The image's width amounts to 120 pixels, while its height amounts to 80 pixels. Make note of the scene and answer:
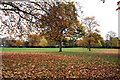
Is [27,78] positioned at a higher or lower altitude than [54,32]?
lower

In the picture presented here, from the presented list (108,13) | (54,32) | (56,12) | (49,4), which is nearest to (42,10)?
(49,4)

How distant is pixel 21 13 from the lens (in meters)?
8.58

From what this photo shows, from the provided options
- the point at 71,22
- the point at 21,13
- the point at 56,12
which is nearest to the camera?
the point at 56,12

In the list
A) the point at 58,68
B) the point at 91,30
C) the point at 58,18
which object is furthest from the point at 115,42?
the point at 58,68

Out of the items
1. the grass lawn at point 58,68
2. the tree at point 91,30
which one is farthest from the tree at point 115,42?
the grass lawn at point 58,68

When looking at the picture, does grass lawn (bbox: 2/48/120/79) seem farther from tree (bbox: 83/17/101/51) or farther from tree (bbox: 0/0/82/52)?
tree (bbox: 83/17/101/51)

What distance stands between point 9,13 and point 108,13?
711 centimetres

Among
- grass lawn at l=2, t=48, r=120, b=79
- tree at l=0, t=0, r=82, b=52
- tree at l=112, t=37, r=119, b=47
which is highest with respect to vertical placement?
tree at l=0, t=0, r=82, b=52

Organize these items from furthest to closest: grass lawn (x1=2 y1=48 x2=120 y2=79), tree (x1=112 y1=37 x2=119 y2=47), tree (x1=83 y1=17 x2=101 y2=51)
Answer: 1. tree (x1=112 y1=37 x2=119 y2=47)
2. tree (x1=83 y1=17 x2=101 y2=51)
3. grass lawn (x1=2 y1=48 x2=120 y2=79)

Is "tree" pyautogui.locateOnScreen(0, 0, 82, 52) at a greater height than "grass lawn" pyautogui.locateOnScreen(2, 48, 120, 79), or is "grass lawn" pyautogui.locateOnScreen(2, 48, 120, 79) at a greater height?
"tree" pyautogui.locateOnScreen(0, 0, 82, 52)

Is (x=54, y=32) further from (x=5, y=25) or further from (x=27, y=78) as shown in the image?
(x=27, y=78)

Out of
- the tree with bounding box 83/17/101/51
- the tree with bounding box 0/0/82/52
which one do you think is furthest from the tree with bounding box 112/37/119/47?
the tree with bounding box 0/0/82/52

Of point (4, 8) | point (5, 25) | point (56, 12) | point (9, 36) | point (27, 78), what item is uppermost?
point (4, 8)

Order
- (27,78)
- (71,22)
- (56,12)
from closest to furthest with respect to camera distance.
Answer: (27,78)
(56,12)
(71,22)
